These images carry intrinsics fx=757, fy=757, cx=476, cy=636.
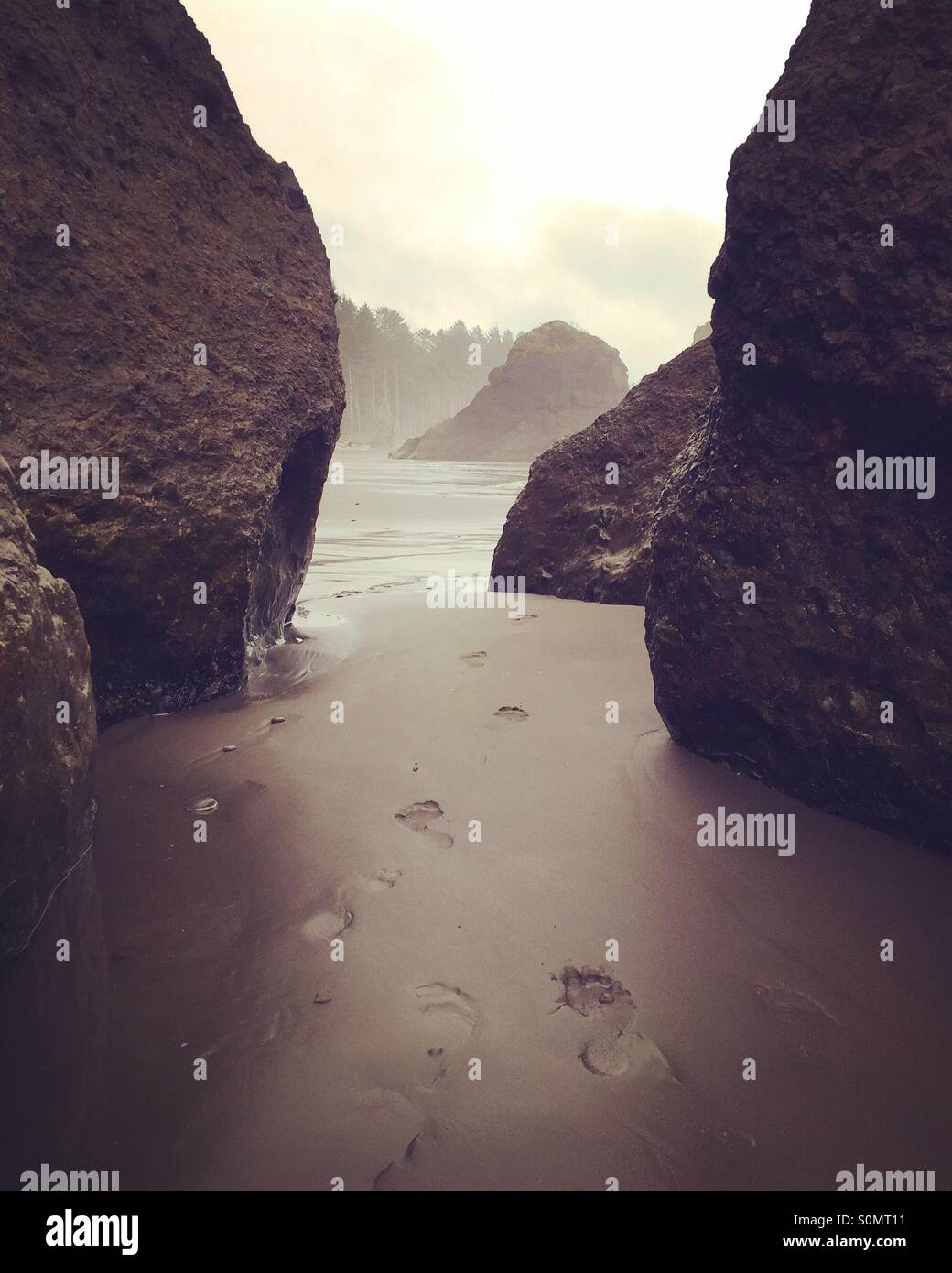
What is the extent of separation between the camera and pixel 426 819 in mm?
2707

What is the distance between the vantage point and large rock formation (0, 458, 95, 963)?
199 centimetres

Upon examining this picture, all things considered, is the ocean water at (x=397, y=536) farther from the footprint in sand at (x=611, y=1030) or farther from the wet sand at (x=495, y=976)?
the footprint in sand at (x=611, y=1030)

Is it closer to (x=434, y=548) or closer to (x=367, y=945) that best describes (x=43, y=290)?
(x=367, y=945)

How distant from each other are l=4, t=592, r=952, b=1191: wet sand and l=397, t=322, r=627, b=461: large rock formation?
4426 centimetres

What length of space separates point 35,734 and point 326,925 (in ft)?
3.27

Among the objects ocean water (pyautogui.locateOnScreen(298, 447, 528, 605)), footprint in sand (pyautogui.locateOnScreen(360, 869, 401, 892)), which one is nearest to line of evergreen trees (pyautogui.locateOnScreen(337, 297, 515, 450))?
ocean water (pyautogui.locateOnScreen(298, 447, 528, 605))

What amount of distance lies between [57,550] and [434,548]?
22.3 ft

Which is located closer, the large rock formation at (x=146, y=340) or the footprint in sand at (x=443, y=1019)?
the footprint in sand at (x=443, y=1019)

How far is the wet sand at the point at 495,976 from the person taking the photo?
1.55 m

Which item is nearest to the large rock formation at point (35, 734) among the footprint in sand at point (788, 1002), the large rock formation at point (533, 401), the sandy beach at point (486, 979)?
the sandy beach at point (486, 979)

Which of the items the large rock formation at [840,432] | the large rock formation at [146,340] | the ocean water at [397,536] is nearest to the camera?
the large rock formation at [840,432]

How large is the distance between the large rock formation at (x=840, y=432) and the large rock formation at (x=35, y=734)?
7.55 ft

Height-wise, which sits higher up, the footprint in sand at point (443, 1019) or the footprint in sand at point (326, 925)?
the footprint in sand at point (326, 925)

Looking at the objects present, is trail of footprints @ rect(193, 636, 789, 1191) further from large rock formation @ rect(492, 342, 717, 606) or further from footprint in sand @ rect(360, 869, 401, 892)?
large rock formation @ rect(492, 342, 717, 606)
